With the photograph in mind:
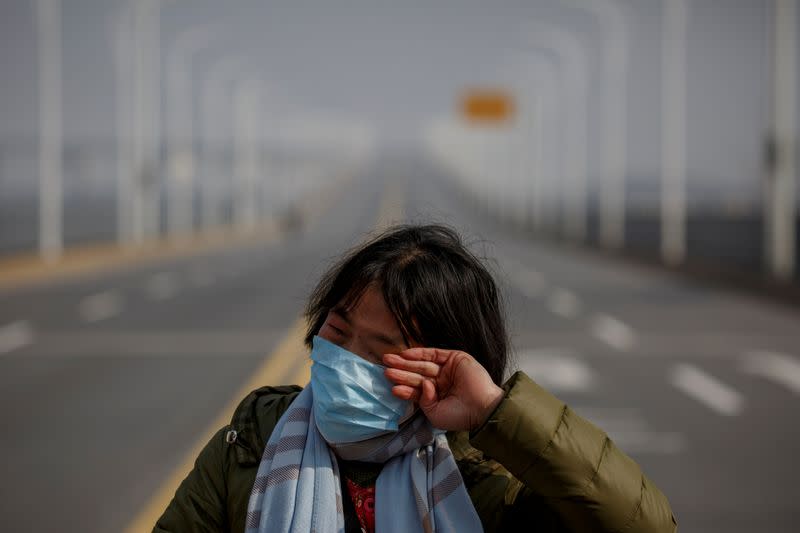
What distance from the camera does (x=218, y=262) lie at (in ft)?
138

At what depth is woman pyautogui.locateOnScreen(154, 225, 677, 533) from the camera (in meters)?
2.61

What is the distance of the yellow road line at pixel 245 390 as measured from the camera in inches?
305

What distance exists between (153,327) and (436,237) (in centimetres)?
1779

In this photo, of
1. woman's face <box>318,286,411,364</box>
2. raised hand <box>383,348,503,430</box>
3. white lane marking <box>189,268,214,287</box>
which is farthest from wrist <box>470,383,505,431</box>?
white lane marking <box>189,268,214,287</box>

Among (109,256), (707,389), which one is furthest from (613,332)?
(109,256)

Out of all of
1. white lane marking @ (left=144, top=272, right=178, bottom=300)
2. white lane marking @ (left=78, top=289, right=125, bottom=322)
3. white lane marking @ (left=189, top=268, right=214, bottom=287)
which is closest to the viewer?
white lane marking @ (left=78, top=289, right=125, bottom=322)

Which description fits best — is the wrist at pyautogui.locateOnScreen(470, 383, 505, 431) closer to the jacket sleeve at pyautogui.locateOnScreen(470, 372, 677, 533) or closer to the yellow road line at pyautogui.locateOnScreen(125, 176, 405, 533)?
the jacket sleeve at pyautogui.locateOnScreen(470, 372, 677, 533)

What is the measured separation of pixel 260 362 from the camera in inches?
615

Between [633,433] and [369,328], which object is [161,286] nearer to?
[633,433]

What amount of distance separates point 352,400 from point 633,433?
28.0 ft

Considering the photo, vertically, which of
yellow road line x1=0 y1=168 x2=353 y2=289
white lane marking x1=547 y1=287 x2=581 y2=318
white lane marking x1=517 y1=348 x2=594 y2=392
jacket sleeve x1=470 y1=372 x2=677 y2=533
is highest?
jacket sleeve x1=470 y1=372 x2=677 y2=533

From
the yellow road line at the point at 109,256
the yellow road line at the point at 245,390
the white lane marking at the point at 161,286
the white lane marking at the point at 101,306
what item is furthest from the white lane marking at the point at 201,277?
the yellow road line at the point at 245,390

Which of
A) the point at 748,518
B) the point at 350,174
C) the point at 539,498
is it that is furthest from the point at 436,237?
the point at 350,174

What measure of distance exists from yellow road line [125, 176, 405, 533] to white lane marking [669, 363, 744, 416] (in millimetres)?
3690
